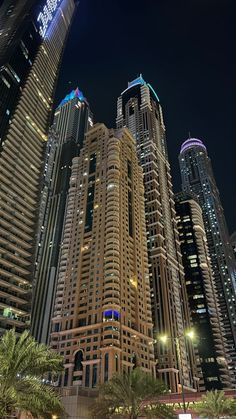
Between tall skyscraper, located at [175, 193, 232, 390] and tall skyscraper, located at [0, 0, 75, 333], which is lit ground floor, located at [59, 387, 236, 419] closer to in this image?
tall skyscraper, located at [0, 0, 75, 333]

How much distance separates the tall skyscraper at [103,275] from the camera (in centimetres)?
10056

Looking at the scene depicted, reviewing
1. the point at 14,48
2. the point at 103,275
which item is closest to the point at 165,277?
the point at 103,275

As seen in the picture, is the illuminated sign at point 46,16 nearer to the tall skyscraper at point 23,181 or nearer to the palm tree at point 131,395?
the tall skyscraper at point 23,181

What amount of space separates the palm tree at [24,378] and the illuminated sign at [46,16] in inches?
6348

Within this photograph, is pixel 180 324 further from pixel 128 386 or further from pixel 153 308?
pixel 128 386

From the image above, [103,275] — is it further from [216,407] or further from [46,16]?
[46,16]

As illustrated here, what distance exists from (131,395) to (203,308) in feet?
444

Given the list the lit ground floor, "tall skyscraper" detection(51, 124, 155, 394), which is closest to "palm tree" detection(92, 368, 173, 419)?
the lit ground floor

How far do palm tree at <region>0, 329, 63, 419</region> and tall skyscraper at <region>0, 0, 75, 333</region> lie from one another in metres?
68.8

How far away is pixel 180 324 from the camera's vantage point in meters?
148

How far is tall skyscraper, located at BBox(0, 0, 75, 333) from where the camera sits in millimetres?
99000

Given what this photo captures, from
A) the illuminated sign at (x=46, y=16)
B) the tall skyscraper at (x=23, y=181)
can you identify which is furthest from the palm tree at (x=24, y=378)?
the illuminated sign at (x=46, y=16)

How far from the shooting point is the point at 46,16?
164m

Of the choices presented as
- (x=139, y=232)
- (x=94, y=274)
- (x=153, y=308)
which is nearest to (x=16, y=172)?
(x=94, y=274)
